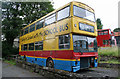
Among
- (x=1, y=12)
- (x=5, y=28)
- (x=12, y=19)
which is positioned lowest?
(x=5, y=28)

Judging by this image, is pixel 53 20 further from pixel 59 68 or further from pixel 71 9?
pixel 59 68

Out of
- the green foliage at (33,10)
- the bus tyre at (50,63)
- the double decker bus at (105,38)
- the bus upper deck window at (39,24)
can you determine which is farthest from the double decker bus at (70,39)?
the double decker bus at (105,38)

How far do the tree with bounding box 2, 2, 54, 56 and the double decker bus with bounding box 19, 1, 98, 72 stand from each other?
9.59m

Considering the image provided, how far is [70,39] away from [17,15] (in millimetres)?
14858

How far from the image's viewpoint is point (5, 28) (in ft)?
53.6

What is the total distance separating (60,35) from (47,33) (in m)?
1.65

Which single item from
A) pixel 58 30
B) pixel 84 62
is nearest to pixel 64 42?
pixel 58 30

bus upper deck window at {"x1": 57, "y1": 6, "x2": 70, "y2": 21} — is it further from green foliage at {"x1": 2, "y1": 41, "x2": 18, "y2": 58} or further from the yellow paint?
green foliage at {"x1": 2, "y1": 41, "x2": 18, "y2": 58}

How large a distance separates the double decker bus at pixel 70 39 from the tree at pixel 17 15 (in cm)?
959

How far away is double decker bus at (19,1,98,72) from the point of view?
6.30 metres

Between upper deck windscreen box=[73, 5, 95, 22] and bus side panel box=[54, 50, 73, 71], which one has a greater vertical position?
upper deck windscreen box=[73, 5, 95, 22]

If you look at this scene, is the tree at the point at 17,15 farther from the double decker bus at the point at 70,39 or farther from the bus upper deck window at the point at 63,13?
the bus upper deck window at the point at 63,13

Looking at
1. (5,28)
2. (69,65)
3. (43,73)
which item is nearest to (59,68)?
(69,65)

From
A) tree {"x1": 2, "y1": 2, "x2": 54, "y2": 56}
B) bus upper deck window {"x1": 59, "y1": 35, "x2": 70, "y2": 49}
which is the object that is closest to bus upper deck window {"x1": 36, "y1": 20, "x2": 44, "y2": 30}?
bus upper deck window {"x1": 59, "y1": 35, "x2": 70, "y2": 49}
